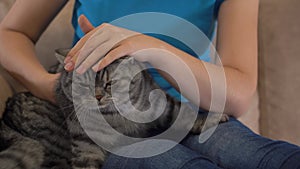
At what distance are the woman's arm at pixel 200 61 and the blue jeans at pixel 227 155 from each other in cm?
8

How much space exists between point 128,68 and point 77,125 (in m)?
0.18

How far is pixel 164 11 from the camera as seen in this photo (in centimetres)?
104

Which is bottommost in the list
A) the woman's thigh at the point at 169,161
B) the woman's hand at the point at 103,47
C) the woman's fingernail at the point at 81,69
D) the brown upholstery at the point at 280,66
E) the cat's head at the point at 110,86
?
the brown upholstery at the point at 280,66

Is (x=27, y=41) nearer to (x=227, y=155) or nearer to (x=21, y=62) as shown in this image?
(x=21, y=62)

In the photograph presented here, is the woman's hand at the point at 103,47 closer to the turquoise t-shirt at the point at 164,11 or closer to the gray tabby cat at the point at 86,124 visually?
the gray tabby cat at the point at 86,124

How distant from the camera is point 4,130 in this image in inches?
42.3

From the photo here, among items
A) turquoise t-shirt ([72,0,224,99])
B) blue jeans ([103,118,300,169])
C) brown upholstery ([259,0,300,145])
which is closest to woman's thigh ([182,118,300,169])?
blue jeans ([103,118,300,169])

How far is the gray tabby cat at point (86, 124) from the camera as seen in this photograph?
96 centimetres

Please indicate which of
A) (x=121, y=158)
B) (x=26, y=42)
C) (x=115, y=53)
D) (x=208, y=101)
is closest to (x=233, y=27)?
(x=208, y=101)

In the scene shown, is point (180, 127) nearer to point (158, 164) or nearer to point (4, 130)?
point (158, 164)

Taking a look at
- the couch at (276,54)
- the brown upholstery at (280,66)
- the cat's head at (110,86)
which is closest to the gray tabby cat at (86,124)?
the cat's head at (110,86)

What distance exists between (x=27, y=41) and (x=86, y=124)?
0.32 meters

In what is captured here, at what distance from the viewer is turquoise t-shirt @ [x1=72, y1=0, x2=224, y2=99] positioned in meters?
1.04

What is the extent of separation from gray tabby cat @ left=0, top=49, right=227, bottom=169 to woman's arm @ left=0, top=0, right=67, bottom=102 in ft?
0.21
